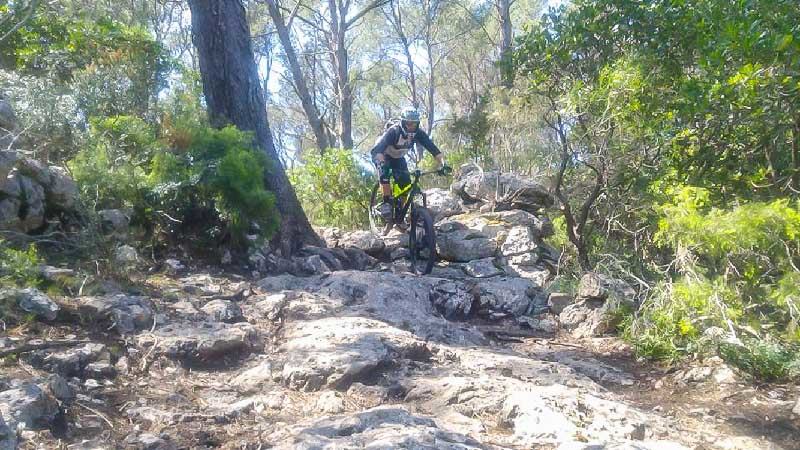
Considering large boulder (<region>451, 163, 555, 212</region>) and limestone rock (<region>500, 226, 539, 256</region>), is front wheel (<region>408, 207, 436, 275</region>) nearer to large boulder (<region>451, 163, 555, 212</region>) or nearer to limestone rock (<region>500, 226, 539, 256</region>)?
limestone rock (<region>500, 226, 539, 256</region>)

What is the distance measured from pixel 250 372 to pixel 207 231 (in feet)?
8.99

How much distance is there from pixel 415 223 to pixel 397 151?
0.88 m

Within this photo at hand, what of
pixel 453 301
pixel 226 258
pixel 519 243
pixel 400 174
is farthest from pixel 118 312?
pixel 519 243

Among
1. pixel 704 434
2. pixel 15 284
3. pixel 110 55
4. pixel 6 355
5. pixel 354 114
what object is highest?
pixel 354 114

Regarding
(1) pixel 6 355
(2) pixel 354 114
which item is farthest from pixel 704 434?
(2) pixel 354 114

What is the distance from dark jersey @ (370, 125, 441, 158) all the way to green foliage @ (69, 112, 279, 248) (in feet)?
4.87

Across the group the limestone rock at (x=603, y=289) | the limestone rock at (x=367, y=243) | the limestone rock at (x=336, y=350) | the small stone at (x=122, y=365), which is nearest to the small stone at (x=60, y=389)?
the small stone at (x=122, y=365)

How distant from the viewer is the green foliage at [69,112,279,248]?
6.18 meters

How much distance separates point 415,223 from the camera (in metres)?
8.02

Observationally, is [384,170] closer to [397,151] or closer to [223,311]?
[397,151]

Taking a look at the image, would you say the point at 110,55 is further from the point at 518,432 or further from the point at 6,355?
the point at 518,432

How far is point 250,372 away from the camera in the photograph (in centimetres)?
452

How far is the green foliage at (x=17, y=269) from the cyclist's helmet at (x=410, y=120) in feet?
14.0

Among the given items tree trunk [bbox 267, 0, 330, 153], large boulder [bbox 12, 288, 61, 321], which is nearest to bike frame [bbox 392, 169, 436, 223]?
large boulder [bbox 12, 288, 61, 321]
